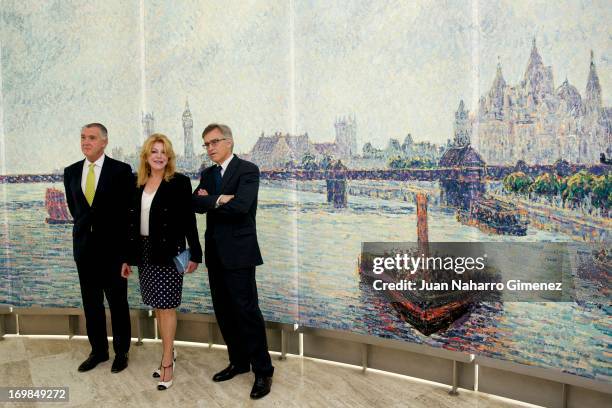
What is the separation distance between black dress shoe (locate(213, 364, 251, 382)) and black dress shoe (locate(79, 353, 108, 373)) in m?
0.91

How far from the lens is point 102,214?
341 cm

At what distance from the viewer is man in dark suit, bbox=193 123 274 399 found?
9.78 ft

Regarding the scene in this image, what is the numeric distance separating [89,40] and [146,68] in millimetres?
532

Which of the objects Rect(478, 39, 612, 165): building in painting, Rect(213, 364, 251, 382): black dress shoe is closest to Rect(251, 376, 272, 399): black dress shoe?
Rect(213, 364, 251, 382): black dress shoe

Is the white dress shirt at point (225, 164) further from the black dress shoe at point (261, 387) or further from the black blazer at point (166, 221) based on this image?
the black dress shoe at point (261, 387)

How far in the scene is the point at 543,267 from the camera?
9.23ft

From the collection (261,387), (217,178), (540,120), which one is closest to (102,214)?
(217,178)

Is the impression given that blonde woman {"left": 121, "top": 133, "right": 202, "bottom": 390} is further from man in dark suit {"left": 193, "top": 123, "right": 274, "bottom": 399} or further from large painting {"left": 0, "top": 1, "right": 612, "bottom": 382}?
large painting {"left": 0, "top": 1, "right": 612, "bottom": 382}

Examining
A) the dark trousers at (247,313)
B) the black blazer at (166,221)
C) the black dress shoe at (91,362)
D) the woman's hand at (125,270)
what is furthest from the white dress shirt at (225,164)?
the black dress shoe at (91,362)

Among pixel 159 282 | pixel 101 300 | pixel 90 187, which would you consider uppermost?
pixel 90 187

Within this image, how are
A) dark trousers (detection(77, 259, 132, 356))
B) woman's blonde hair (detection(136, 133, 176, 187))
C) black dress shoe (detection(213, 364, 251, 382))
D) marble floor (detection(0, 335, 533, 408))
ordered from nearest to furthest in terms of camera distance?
marble floor (detection(0, 335, 533, 408)) < woman's blonde hair (detection(136, 133, 176, 187)) < black dress shoe (detection(213, 364, 251, 382)) < dark trousers (detection(77, 259, 132, 356))

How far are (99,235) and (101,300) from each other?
499 millimetres

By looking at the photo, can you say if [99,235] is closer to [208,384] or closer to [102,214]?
[102,214]

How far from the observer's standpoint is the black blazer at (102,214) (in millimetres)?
3410
